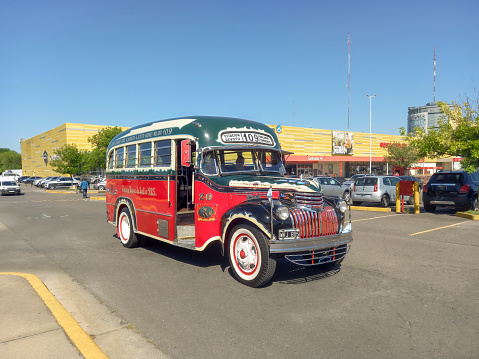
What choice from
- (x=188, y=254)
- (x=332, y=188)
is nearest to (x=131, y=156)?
(x=188, y=254)

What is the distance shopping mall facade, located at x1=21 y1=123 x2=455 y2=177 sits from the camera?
51.4m

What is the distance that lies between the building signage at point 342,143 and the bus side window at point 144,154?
52.1 m

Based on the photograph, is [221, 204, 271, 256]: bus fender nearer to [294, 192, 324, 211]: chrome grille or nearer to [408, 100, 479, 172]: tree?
[294, 192, 324, 211]: chrome grille

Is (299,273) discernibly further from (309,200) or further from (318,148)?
(318,148)

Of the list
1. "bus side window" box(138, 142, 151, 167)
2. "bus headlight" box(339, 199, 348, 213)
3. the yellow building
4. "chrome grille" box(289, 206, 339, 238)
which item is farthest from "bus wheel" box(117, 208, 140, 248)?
the yellow building

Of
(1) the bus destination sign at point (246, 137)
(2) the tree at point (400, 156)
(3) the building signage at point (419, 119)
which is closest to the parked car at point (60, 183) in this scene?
(1) the bus destination sign at point (246, 137)

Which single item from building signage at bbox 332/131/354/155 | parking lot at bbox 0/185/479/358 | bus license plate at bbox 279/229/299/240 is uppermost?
building signage at bbox 332/131/354/155

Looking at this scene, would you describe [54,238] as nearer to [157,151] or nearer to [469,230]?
[157,151]

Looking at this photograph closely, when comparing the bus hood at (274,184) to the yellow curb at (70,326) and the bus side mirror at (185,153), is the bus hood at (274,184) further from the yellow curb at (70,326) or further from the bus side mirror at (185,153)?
the yellow curb at (70,326)

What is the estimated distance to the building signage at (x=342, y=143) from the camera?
57.9m

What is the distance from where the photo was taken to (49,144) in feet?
199

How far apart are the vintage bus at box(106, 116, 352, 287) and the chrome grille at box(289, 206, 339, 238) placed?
0.05ft

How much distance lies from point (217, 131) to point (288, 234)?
2460 mm

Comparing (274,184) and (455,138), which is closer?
(274,184)
